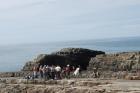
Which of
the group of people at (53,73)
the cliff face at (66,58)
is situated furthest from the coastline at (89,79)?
the group of people at (53,73)

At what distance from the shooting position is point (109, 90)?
29.3 metres

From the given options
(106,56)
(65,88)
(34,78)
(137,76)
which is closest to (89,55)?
(106,56)

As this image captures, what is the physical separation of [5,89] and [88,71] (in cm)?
798

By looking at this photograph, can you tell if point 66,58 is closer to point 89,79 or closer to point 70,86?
point 89,79

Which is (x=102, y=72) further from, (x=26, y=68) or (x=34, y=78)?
(x=26, y=68)

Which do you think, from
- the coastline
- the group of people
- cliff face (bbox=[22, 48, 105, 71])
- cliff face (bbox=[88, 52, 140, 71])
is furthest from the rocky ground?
cliff face (bbox=[22, 48, 105, 71])

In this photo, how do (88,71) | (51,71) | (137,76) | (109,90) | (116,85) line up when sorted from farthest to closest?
(88,71), (51,71), (137,76), (116,85), (109,90)

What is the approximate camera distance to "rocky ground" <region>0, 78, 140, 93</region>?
30.0 m

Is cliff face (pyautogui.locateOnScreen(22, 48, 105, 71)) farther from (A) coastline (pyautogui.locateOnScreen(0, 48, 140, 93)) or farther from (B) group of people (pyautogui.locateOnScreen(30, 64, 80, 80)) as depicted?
(B) group of people (pyautogui.locateOnScreen(30, 64, 80, 80))

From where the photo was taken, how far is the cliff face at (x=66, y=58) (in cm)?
4656

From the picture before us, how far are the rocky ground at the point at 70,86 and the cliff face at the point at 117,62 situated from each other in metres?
6.01

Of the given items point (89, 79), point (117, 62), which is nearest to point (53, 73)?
point (89, 79)

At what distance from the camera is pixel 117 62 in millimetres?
42438

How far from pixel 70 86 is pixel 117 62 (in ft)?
32.5
